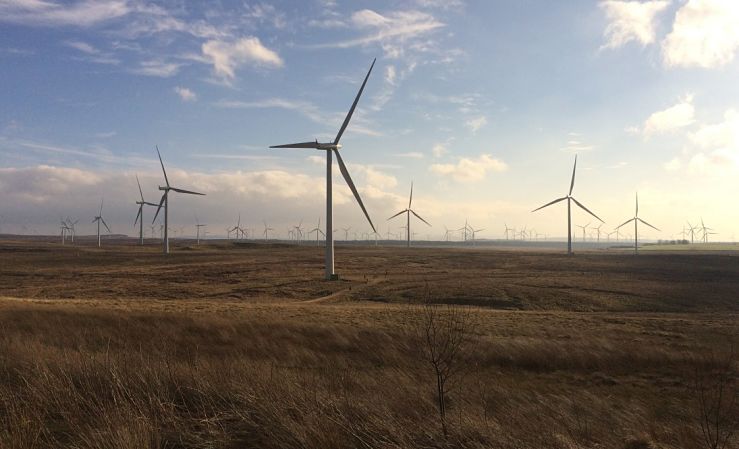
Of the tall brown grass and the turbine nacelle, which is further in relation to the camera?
the turbine nacelle

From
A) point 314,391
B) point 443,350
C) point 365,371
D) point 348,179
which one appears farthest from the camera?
point 348,179

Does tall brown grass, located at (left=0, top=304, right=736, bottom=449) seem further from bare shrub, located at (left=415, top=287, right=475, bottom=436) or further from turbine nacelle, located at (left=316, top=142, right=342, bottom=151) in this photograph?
turbine nacelle, located at (left=316, top=142, right=342, bottom=151)

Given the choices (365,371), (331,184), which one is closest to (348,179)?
(331,184)

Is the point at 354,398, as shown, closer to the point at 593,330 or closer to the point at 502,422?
the point at 502,422

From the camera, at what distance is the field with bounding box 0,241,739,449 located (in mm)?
7523

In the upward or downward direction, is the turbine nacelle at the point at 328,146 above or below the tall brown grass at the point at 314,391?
above

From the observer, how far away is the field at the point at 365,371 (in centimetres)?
752

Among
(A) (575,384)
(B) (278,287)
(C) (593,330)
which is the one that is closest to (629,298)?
(C) (593,330)

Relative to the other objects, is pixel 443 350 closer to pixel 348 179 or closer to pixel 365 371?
pixel 365 371

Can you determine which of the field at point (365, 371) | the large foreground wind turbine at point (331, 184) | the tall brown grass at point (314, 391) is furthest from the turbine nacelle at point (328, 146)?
the tall brown grass at point (314, 391)

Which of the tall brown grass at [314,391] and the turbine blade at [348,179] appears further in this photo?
the turbine blade at [348,179]

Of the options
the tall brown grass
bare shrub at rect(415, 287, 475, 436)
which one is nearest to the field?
the tall brown grass

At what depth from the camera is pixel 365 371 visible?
1714cm

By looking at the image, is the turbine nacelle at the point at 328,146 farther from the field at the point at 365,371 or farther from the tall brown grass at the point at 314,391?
the tall brown grass at the point at 314,391
